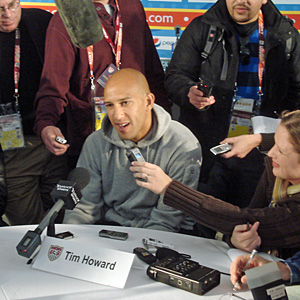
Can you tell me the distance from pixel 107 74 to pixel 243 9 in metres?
0.87

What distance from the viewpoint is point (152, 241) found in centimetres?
176

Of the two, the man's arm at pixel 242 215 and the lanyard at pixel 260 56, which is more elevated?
the lanyard at pixel 260 56

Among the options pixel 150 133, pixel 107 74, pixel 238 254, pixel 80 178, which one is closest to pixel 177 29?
pixel 107 74

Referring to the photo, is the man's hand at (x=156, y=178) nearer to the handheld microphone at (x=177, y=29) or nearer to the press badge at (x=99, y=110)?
the press badge at (x=99, y=110)

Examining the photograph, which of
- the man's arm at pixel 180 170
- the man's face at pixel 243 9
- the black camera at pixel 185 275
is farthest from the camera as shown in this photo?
the man's face at pixel 243 9

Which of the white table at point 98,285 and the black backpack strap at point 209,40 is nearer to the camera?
the white table at point 98,285

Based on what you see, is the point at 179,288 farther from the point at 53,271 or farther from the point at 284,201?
the point at 284,201

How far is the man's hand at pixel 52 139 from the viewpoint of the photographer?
8.67ft

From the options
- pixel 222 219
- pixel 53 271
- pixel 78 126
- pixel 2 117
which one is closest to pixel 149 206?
pixel 222 219

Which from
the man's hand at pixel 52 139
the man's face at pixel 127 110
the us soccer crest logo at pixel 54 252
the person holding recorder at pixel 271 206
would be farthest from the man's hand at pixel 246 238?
the man's hand at pixel 52 139

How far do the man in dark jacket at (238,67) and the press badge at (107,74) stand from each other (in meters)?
0.33

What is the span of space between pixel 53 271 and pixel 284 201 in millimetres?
958

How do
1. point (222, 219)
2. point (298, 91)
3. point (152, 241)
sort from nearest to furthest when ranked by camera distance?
point (152, 241)
point (222, 219)
point (298, 91)

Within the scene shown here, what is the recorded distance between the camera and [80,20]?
5.26ft
